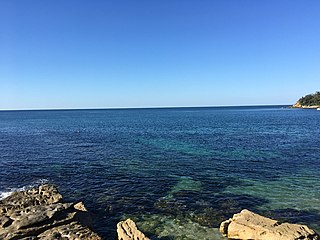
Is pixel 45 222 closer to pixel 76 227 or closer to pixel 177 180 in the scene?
pixel 76 227

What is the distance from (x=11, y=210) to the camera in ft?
70.3

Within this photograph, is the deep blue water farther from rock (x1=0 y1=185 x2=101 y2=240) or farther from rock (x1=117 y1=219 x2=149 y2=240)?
rock (x1=0 y1=185 x2=101 y2=240)

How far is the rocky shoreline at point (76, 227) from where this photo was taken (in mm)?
17781

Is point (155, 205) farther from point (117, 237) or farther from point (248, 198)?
point (248, 198)

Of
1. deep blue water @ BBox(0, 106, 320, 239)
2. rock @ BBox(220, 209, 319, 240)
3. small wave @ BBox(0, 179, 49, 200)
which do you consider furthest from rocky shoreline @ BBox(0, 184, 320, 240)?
small wave @ BBox(0, 179, 49, 200)

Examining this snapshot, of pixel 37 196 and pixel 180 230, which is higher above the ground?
pixel 37 196

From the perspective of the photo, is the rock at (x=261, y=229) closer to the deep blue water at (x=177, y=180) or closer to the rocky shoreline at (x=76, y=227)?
the rocky shoreline at (x=76, y=227)

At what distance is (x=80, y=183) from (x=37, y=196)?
8479 millimetres

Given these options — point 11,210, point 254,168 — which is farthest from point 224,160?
point 11,210

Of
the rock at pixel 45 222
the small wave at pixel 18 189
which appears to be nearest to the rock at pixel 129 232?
the rock at pixel 45 222

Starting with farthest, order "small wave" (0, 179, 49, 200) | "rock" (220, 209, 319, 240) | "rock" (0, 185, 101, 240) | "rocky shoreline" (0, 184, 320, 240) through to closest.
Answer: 1. "small wave" (0, 179, 49, 200)
2. "rock" (0, 185, 101, 240)
3. "rocky shoreline" (0, 184, 320, 240)
4. "rock" (220, 209, 319, 240)

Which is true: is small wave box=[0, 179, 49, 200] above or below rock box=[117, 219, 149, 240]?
below

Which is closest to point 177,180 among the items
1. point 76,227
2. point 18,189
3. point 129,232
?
point 129,232

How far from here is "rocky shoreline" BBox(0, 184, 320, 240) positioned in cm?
1778
